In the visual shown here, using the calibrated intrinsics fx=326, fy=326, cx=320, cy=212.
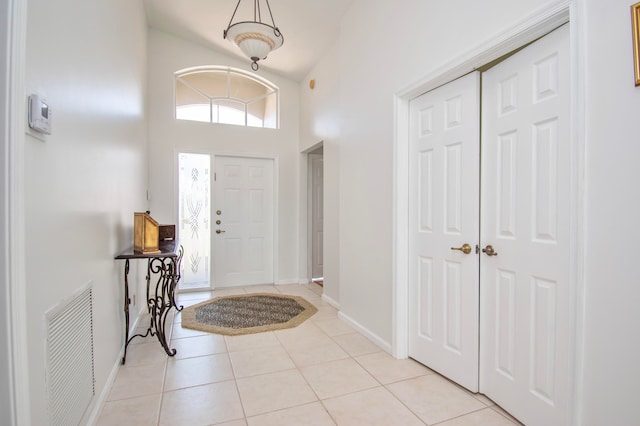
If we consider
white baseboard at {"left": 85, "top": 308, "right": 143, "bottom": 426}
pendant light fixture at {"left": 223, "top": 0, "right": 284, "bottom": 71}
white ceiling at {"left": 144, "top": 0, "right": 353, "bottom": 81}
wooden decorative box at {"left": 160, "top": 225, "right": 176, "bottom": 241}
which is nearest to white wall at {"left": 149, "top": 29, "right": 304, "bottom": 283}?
white ceiling at {"left": 144, "top": 0, "right": 353, "bottom": 81}

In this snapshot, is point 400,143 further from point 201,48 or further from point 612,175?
point 201,48

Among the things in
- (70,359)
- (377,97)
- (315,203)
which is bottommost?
(70,359)

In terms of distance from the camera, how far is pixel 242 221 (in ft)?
16.2

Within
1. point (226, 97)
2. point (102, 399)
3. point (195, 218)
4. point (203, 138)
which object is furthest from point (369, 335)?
point (226, 97)

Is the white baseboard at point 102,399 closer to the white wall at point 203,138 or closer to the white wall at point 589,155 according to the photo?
the white wall at point 589,155

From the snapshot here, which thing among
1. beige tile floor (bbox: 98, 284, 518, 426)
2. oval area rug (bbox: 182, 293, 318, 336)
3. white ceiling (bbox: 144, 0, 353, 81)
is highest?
white ceiling (bbox: 144, 0, 353, 81)

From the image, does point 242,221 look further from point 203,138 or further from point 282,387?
point 282,387

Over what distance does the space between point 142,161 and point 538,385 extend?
4151 mm

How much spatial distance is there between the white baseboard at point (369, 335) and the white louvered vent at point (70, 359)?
6.70 ft

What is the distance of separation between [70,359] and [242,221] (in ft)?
11.5

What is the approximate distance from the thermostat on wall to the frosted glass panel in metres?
3.44

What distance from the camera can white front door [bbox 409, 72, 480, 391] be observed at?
2078mm

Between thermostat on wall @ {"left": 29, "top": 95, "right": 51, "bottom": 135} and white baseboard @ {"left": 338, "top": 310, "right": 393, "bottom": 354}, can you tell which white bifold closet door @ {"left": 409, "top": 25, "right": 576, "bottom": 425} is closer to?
white baseboard @ {"left": 338, "top": 310, "right": 393, "bottom": 354}

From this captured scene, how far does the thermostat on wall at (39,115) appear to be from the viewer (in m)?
1.15
